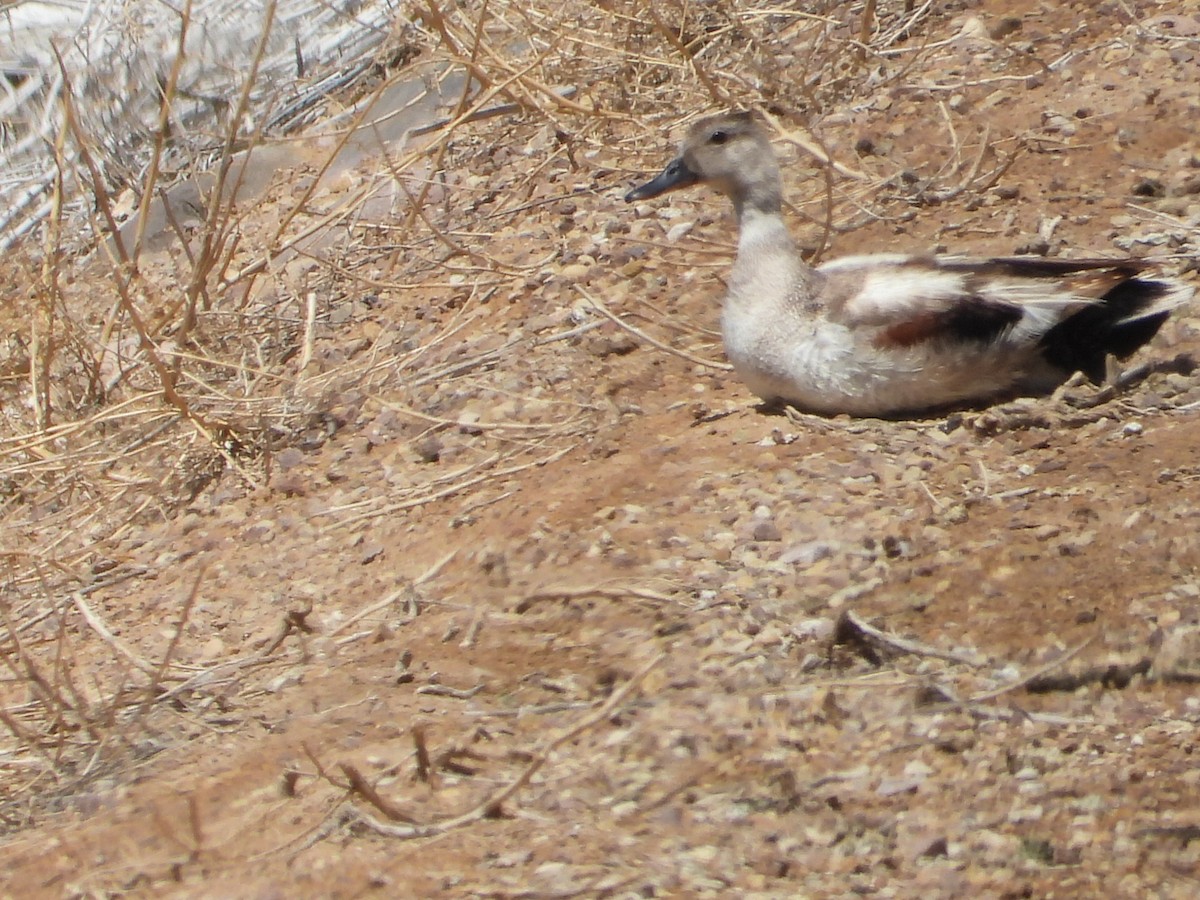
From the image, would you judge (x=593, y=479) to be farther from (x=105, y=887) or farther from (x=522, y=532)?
(x=105, y=887)

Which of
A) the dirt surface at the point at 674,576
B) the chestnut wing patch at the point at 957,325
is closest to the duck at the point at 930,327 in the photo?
the chestnut wing patch at the point at 957,325

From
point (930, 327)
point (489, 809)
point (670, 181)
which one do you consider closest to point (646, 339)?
point (670, 181)

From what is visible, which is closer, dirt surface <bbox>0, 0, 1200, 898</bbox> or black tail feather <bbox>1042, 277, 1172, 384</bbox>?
dirt surface <bbox>0, 0, 1200, 898</bbox>

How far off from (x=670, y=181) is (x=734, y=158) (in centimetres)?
30

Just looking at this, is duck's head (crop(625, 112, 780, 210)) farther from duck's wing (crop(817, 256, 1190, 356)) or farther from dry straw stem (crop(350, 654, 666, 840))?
dry straw stem (crop(350, 654, 666, 840))

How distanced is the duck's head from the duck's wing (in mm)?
555

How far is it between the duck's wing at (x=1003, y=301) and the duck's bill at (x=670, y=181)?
0.82 metres

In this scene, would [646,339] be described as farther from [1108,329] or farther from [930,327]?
[1108,329]

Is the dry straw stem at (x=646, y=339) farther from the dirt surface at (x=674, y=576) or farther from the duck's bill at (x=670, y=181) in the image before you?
the duck's bill at (x=670, y=181)

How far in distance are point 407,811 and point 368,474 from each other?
7.35 ft

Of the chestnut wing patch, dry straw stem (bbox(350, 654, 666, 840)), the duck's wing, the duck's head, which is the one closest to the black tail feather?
the duck's wing

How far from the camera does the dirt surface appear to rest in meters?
2.93

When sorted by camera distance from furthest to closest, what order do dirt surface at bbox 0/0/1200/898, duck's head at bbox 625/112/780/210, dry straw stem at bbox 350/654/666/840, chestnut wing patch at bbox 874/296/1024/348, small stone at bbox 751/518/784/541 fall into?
duck's head at bbox 625/112/780/210, chestnut wing patch at bbox 874/296/1024/348, small stone at bbox 751/518/784/541, dry straw stem at bbox 350/654/666/840, dirt surface at bbox 0/0/1200/898

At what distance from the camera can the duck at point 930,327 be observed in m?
4.41
